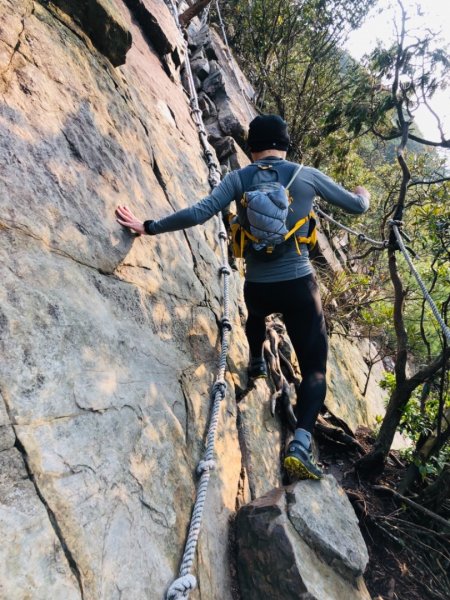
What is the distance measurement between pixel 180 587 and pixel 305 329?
1.69 meters

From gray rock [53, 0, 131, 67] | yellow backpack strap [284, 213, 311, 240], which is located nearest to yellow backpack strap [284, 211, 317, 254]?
yellow backpack strap [284, 213, 311, 240]

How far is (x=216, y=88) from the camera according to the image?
333 inches

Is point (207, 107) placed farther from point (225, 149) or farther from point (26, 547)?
point (26, 547)

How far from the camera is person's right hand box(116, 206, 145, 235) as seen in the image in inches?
108

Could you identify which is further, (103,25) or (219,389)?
(103,25)

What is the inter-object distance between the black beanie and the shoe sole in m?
2.06

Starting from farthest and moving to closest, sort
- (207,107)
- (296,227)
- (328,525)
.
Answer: (207,107)
(296,227)
(328,525)

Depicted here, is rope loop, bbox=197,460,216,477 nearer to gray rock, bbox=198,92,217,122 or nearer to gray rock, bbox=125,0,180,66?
gray rock, bbox=125,0,180,66

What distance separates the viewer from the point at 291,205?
274 centimetres

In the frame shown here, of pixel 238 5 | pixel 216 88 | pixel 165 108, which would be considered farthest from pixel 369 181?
pixel 165 108

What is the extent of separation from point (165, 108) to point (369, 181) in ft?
25.9

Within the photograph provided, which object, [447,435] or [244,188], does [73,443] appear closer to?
[244,188]

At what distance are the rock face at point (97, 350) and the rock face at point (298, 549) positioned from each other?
15cm

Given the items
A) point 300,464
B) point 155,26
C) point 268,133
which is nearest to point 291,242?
point 268,133
